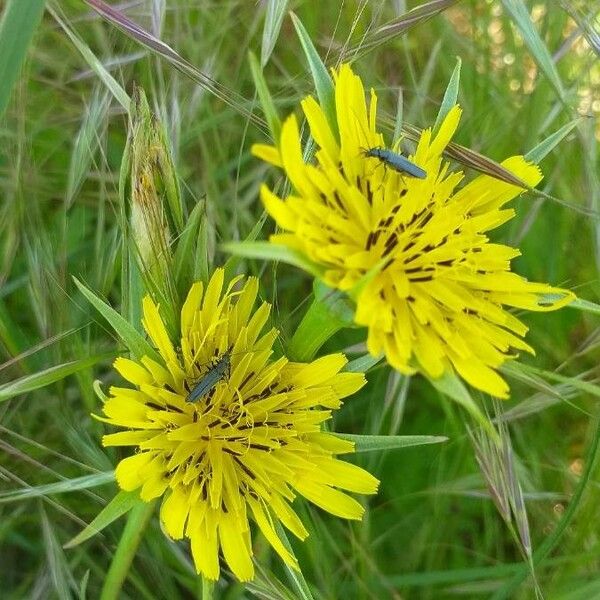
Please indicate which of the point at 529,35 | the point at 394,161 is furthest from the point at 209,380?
the point at 529,35

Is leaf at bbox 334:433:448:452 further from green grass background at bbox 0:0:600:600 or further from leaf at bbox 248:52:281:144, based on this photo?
leaf at bbox 248:52:281:144

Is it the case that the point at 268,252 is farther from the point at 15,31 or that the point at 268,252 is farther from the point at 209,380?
the point at 15,31

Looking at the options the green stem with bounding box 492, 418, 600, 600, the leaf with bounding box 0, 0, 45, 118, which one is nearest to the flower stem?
the green stem with bounding box 492, 418, 600, 600

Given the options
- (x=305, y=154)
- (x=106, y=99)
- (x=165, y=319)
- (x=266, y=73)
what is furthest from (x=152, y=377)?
(x=266, y=73)

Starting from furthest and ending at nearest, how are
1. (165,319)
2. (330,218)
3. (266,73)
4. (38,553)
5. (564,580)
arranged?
1. (266,73)
2. (38,553)
3. (564,580)
4. (165,319)
5. (330,218)

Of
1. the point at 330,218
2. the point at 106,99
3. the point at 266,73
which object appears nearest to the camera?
the point at 330,218

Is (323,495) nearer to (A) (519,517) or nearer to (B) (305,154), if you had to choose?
(A) (519,517)

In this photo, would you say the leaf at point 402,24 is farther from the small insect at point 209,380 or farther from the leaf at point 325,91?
the small insect at point 209,380
